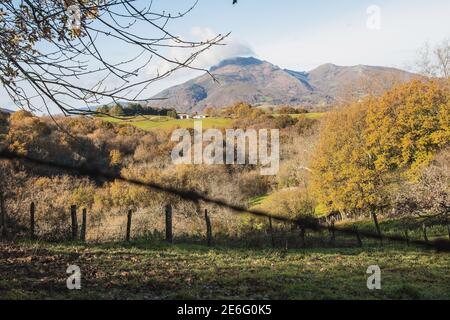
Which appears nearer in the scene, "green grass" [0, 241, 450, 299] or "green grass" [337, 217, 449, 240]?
"green grass" [0, 241, 450, 299]

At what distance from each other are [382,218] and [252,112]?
104 ft

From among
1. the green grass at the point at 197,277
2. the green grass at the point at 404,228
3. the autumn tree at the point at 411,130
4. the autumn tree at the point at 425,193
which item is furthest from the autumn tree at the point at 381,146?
the green grass at the point at 197,277

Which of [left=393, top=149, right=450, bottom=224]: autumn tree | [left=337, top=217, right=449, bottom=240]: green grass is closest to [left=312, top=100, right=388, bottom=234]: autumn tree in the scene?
[left=337, top=217, right=449, bottom=240]: green grass

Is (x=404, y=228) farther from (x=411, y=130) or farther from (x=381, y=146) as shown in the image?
(x=411, y=130)

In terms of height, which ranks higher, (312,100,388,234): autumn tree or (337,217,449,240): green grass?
(312,100,388,234): autumn tree

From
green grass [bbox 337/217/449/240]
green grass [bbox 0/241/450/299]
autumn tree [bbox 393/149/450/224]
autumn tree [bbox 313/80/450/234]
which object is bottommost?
green grass [bbox 337/217/449/240]

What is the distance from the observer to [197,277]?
9750 millimetres

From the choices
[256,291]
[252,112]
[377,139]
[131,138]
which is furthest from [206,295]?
[252,112]

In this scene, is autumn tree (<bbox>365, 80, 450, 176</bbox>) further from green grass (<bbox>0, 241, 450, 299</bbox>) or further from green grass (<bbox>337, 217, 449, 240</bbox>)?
→ green grass (<bbox>0, 241, 450, 299</bbox>)

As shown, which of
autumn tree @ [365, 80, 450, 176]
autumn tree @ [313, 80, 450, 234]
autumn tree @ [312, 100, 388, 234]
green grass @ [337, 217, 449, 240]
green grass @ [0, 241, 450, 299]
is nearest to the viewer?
green grass @ [0, 241, 450, 299]

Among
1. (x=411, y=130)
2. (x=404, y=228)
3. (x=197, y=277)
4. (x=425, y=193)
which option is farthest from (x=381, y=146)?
(x=197, y=277)

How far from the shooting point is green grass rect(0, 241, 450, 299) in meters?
7.60

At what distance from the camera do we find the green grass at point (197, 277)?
7.60 metres
